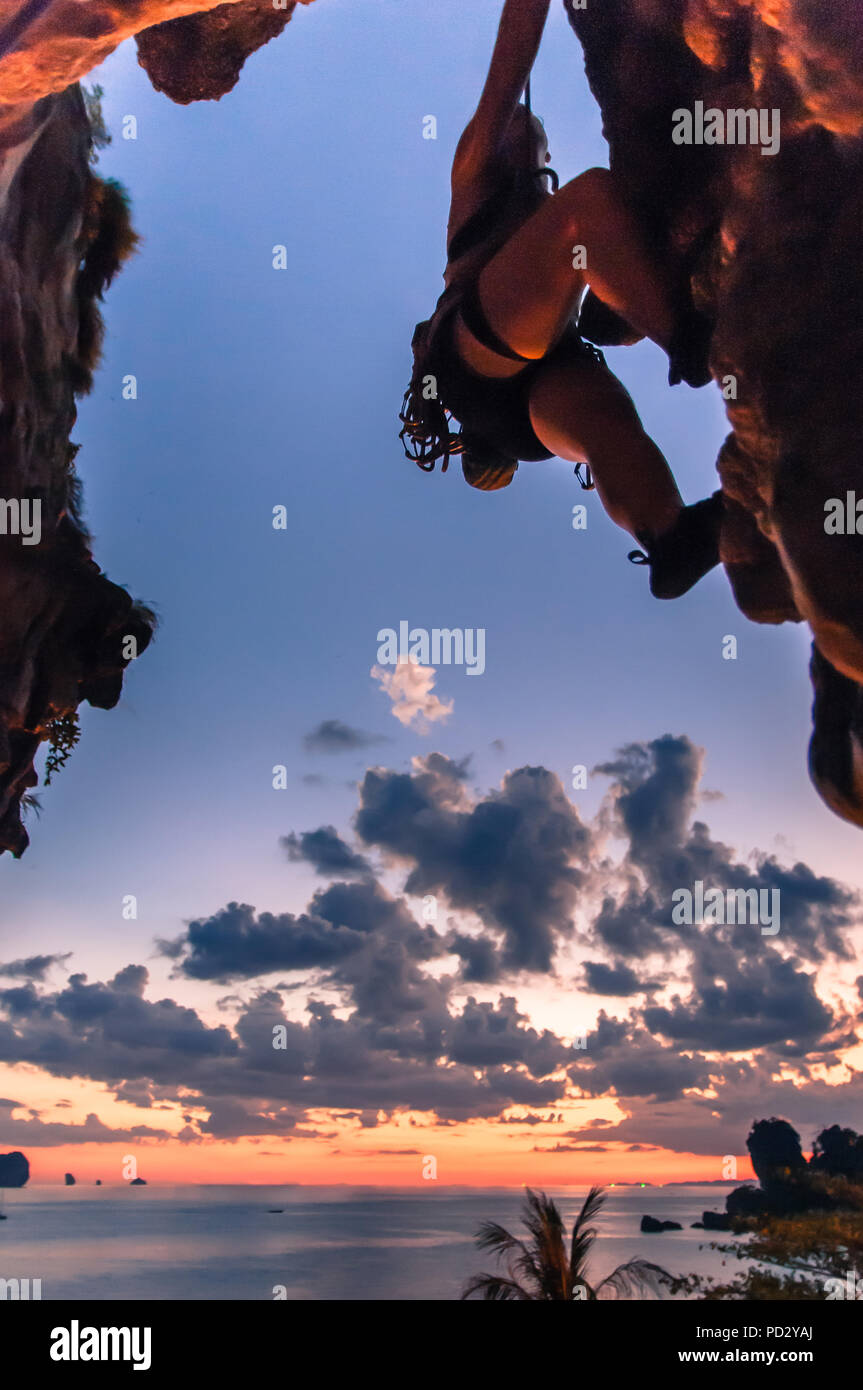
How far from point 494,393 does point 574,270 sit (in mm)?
388

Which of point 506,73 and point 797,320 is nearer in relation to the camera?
point 797,320

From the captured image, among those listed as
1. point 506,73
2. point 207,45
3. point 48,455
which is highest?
point 207,45

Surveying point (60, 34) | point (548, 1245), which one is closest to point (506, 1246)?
point (548, 1245)

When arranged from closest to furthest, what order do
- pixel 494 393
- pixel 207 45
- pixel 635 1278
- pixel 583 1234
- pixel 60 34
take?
pixel 60 34, pixel 494 393, pixel 207 45, pixel 635 1278, pixel 583 1234

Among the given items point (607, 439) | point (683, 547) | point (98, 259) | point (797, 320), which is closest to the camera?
point (797, 320)

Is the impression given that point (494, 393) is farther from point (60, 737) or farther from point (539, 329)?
point (60, 737)

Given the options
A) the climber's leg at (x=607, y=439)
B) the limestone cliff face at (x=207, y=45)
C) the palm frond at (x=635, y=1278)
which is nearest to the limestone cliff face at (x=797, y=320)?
the climber's leg at (x=607, y=439)

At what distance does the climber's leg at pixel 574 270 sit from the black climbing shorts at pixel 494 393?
0.12m

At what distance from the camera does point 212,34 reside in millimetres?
3303

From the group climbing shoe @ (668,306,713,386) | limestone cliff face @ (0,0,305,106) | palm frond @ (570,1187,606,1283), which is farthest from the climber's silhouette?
palm frond @ (570,1187,606,1283)

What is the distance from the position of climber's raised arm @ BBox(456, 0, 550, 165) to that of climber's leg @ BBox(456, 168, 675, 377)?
0.42 m

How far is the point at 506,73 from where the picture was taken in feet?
7.27
